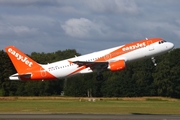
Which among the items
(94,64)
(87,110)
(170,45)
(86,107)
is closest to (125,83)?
(86,107)

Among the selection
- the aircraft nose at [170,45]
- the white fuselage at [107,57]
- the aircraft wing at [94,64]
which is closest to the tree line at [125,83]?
the white fuselage at [107,57]

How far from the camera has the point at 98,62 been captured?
6862 cm

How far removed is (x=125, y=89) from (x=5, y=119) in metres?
66.4

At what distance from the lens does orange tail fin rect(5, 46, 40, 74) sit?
2877 inches

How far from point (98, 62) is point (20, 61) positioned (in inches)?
455

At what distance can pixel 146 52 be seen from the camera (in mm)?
66500

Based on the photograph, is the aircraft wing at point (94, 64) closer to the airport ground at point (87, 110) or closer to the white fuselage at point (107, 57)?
the white fuselage at point (107, 57)

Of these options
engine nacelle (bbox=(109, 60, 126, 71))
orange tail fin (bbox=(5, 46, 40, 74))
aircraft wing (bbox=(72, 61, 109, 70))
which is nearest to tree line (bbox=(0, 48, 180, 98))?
orange tail fin (bbox=(5, 46, 40, 74))

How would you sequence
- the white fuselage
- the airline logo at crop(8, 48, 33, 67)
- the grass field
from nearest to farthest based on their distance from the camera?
the grass field < the white fuselage < the airline logo at crop(8, 48, 33, 67)

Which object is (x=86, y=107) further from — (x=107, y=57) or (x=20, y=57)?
(x=20, y=57)

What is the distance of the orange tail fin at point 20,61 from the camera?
73.1 m

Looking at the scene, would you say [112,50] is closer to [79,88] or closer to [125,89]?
[79,88]

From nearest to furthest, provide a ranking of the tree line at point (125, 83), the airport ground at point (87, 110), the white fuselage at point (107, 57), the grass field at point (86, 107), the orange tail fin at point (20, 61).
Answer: the airport ground at point (87, 110), the grass field at point (86, 107), the white fuselage at point (107, 57), the orange tail fin at point (20, 61), the tree line at point (125, 83)

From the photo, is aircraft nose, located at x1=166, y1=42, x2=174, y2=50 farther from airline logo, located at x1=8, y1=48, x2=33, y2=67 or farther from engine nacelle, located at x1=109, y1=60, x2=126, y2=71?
airline logo, located at x1=8, y1=48, x2=33, y2=67
